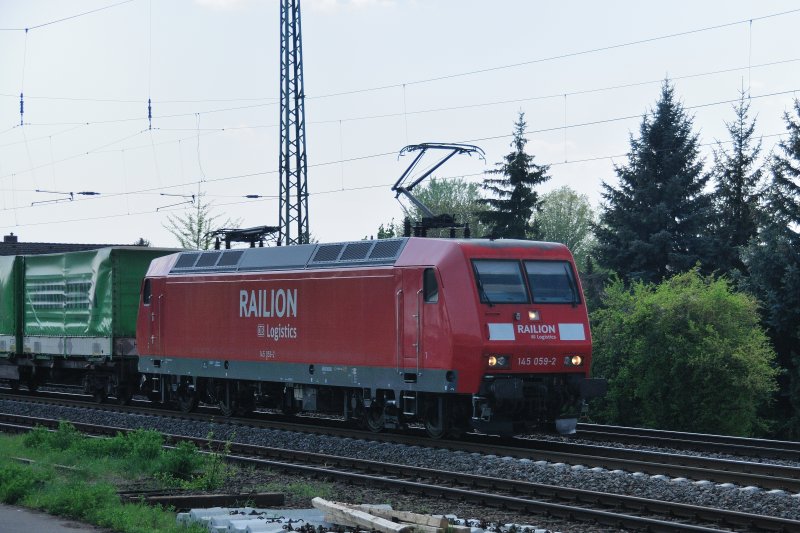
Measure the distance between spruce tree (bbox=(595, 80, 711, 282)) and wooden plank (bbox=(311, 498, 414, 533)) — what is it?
30.4m

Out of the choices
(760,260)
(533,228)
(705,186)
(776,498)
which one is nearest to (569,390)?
(776,498)

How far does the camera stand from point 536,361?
60.2ft

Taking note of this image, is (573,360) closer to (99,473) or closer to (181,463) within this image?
(181,463)

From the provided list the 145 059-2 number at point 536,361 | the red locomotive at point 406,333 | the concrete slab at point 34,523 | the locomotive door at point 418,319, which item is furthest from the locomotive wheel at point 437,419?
the concrete slab at point 34,523

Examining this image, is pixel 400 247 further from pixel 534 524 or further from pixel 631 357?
pixel 631 357

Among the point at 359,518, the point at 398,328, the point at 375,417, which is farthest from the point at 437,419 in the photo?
the point at 359,518

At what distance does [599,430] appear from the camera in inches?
860

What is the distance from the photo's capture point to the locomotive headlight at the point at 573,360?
1872cm

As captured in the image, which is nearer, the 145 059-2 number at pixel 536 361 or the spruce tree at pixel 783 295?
the 145 059-2 number at pixel 536 361

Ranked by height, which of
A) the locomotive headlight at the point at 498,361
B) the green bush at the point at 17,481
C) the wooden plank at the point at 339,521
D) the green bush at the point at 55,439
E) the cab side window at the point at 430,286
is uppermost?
the cab side window at the point at 430,286

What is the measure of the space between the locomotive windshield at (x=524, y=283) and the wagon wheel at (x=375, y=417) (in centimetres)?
323

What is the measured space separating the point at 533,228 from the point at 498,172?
9.67 feet

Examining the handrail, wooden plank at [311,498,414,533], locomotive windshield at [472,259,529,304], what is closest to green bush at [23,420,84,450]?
the handrail

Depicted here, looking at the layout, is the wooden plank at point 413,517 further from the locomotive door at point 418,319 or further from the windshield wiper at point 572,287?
the windshield wiper at point 572,287
